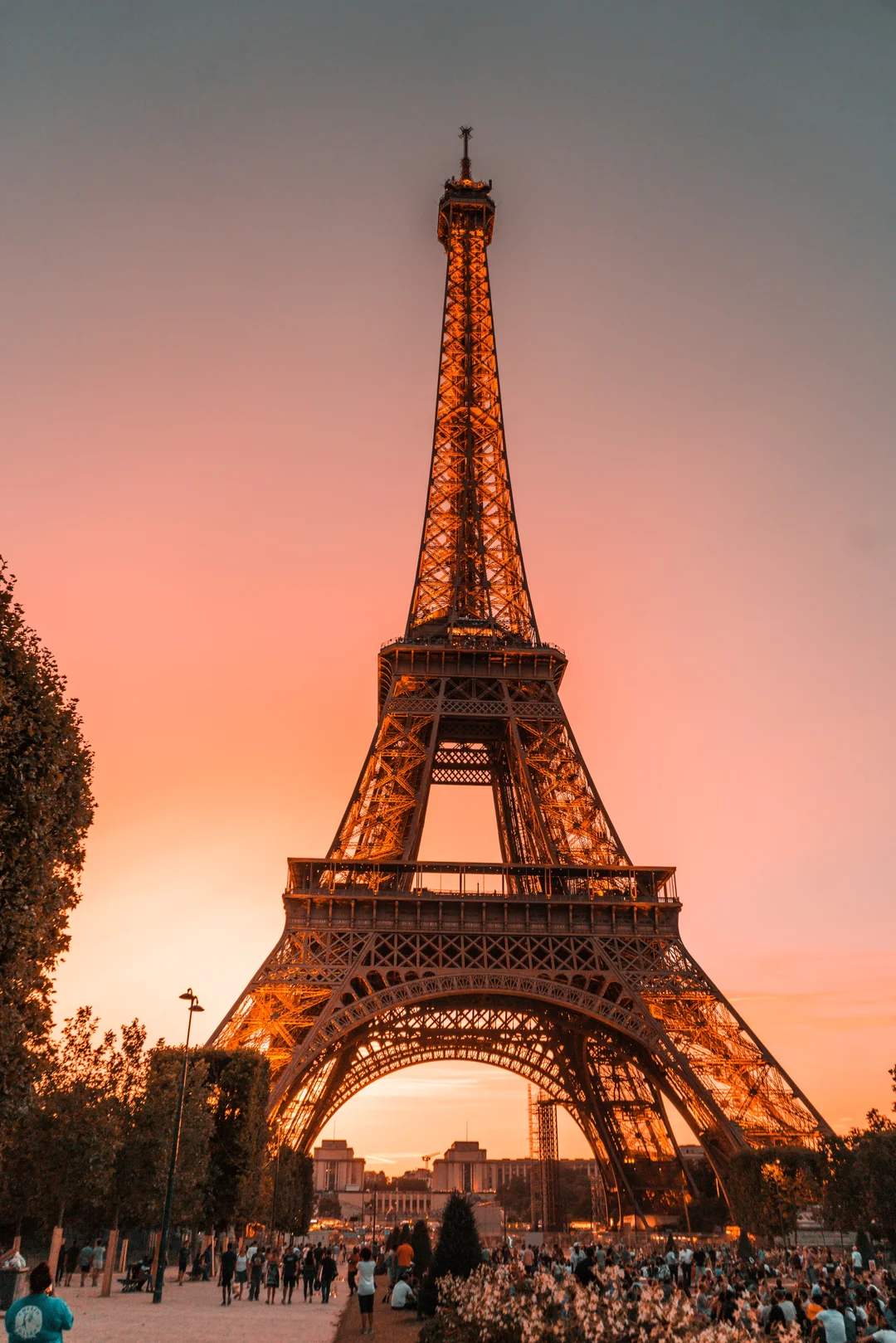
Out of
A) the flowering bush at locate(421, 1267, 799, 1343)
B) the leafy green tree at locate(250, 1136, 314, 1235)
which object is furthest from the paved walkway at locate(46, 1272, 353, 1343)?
the leafy green tree at locate(250, 1136, 314, 1235)

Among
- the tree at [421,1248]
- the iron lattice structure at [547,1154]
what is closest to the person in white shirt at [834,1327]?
the tree at [421,1248]

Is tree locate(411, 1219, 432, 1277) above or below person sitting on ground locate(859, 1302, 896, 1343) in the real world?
below

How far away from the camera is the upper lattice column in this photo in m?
53.6

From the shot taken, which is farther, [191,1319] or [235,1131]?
[235,1131]

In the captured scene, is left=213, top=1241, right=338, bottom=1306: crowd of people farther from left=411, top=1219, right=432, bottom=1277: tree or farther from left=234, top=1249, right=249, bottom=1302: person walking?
left=411, top=1219, right=432, bottom=1277: tree

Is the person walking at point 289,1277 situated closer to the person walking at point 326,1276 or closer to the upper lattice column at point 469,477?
the person walking at point 326,1276

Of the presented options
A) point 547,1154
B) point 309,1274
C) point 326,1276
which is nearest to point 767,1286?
point 309,1274

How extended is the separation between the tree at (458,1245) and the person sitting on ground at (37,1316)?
48.2ft

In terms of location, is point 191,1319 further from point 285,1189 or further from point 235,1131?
point 285,1189

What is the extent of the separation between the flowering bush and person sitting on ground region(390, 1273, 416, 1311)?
5932 mm

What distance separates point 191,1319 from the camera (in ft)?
67.9

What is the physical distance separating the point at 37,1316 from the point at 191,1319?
1575 cm

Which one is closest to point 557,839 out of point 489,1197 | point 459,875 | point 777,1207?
point 459,875

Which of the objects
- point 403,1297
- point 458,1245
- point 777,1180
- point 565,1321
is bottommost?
point 403,1297
